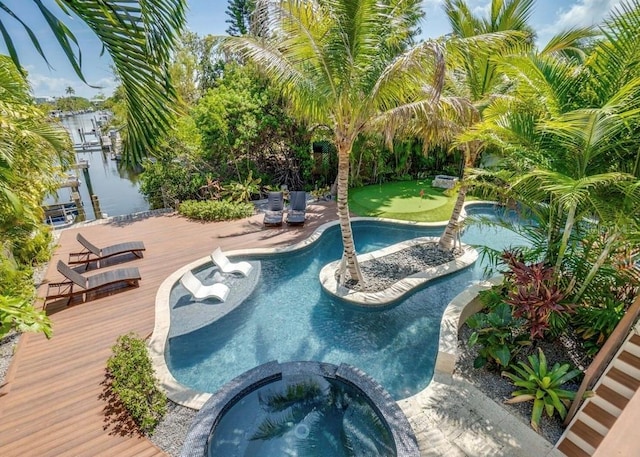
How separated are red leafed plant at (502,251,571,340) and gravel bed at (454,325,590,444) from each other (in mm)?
952

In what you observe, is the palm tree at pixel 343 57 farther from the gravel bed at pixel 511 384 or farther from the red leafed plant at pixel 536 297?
the gravel bed at pixel 511 384

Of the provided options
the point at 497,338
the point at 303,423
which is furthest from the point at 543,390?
the point at 303,423

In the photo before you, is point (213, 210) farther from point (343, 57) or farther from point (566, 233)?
point (566, 233)

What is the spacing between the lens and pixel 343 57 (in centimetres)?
680

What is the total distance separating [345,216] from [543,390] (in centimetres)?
567

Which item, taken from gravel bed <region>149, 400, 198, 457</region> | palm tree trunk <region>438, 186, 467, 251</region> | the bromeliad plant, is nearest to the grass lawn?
palm tree trunk <region>438, 186, 467, 251</region>

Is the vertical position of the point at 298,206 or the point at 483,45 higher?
the point at 483,45

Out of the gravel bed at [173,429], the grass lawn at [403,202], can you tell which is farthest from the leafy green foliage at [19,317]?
the grass lawn at [403,202]

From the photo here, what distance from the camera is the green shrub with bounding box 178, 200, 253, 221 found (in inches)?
567

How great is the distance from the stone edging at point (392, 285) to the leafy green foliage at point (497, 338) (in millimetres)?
2466

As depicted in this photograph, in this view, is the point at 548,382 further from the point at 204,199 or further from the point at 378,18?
the point at 204,199

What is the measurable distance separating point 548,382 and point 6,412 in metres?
9.84

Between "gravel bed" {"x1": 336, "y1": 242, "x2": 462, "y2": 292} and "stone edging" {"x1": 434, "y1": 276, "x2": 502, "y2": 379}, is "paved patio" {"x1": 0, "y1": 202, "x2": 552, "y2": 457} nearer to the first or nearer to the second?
"stone edging" {"x1": 434, "y1": 276, "x2": 502, "y2": 379}

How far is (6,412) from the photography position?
5.60 meters
